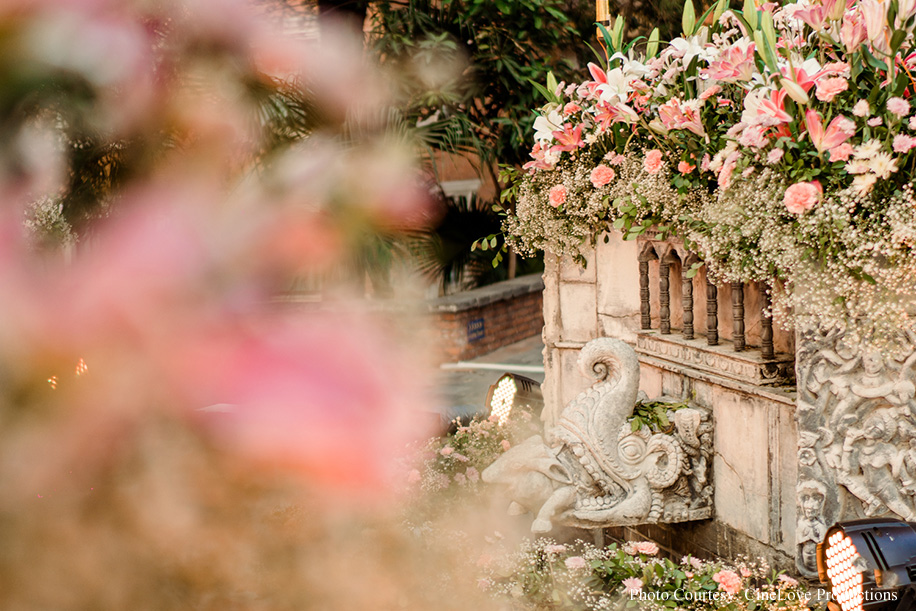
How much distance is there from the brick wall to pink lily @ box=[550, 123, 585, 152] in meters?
5.37

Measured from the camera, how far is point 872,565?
1.63m

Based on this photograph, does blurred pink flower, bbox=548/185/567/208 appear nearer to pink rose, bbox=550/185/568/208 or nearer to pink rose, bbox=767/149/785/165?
pink rose, bbox=550/185/568/208

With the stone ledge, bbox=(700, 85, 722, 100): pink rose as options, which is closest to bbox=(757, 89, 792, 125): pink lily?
bbox=(700, 85, 722, 100): pink rose

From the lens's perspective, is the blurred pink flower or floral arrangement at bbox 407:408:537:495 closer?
the blurred pink flower

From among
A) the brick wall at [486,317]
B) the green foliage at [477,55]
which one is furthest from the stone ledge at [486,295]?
the green foliage at [477,55]

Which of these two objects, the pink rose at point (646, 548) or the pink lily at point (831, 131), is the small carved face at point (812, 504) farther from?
the pink lily at point (831, 131)

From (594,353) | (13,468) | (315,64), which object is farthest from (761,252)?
(315,64)

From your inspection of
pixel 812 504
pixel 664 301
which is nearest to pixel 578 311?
pixel 664 301

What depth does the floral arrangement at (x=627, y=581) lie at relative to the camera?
2.51 meters

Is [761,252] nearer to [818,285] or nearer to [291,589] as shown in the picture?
[818,285]

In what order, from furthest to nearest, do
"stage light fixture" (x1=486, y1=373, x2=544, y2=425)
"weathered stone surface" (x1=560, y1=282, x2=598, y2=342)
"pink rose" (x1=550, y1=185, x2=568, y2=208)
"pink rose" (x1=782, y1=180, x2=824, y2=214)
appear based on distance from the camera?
"stage light fixture" (x1=486, y1=373, x2=544, y2=425) → "weathered stone surface" (x1=560, y1=282, x2=598, y2=342) → "pink rose" (x1=550, y1=185, x2=568, y2=208) → "pink rose" (x1=782, y1=180, x2=824, y2=214)

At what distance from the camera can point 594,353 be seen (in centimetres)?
295

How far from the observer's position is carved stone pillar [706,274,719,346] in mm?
2910

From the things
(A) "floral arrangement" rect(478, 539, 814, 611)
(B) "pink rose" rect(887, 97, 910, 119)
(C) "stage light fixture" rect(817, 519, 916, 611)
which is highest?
(B) "pink rose" rect(887, 97, 910, 119)
